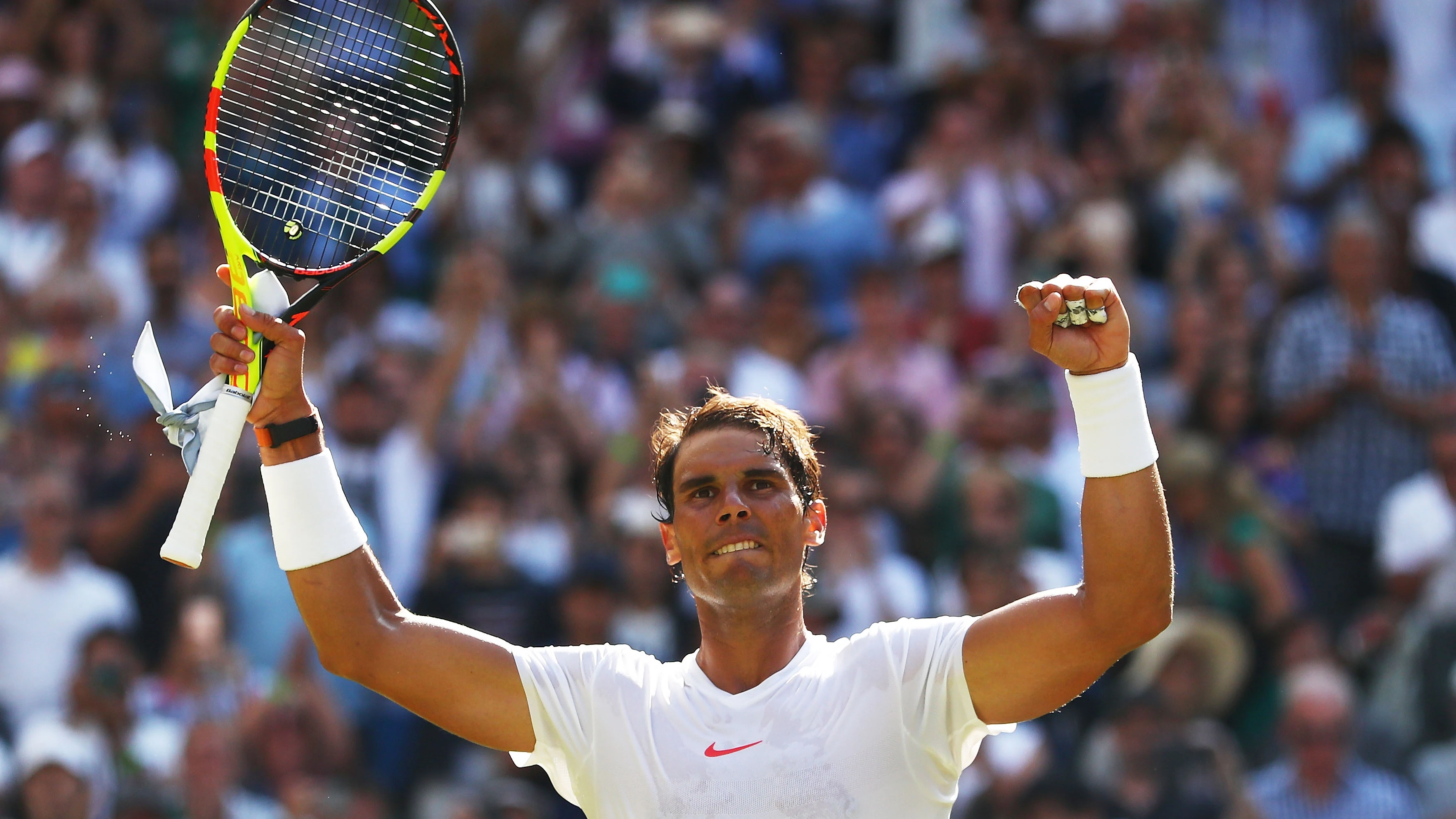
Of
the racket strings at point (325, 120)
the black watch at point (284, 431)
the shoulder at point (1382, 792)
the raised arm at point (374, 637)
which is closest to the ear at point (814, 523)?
the raised arm at point (374, 637)

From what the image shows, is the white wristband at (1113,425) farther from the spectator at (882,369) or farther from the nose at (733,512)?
the spectator at (882,369)

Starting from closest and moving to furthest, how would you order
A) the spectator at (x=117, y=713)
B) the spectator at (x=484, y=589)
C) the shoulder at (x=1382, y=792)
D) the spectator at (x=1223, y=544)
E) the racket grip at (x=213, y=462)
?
the racket grip at (x=213, y=462)
the shoulder at (x=1382, y=792)
the spectator at (x=117, y=713)
the spectator at (x=484, y=589)
the spectator at (x=1223, y=544)

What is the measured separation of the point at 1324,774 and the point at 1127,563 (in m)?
4.56

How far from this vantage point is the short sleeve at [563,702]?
3.85m

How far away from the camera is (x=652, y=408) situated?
8.60 m

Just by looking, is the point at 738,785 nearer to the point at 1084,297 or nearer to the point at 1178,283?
the point at 1084,297

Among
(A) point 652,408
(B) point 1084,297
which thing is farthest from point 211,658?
(B) point 1084,297

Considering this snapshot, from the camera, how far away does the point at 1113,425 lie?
3.56 meters

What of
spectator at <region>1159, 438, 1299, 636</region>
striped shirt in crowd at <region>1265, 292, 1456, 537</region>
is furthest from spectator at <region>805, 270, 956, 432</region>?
striped shirt in crowd at <region>1265, 292, 1456, 537</region>

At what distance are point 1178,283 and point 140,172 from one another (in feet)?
17.4

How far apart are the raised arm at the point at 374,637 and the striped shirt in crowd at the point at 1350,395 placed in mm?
5693

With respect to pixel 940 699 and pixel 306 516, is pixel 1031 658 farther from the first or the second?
pixel 306 516

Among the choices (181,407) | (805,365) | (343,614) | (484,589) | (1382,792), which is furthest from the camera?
(805,365)

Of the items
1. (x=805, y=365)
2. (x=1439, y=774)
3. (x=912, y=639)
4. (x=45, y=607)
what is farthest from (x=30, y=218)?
(x=912, y=639)
